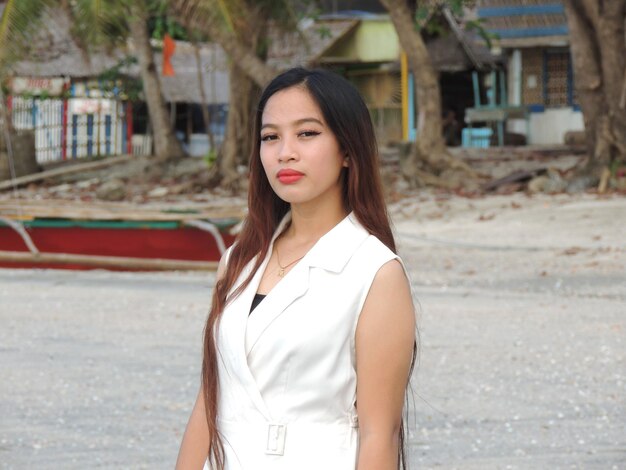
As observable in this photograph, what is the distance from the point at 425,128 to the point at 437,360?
1418 cm

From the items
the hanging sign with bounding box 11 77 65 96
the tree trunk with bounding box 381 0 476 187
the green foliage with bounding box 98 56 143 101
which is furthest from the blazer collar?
the hanging sign with bounding box 11 77 65 96

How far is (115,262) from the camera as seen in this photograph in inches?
569

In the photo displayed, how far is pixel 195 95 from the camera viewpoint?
35156mm

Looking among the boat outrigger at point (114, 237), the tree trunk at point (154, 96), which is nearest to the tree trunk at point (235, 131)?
the tree trunk at point (154, 96)

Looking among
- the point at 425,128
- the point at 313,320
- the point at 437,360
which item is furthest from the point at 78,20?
the point at 313,320

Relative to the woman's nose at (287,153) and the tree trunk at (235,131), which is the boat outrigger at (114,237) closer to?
the tree trunk at (235,131)

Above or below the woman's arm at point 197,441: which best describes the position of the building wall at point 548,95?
above

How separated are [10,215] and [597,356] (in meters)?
8.28

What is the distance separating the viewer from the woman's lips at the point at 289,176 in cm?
267

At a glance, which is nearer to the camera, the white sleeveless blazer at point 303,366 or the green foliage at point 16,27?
the white sleeveless blazer at point 303,366

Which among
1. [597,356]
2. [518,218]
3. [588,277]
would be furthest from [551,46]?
[597,356]

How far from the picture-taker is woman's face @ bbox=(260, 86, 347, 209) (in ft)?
8.74

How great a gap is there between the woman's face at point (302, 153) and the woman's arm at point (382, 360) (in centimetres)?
26

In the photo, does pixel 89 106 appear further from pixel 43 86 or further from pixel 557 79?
pixel 557 79
